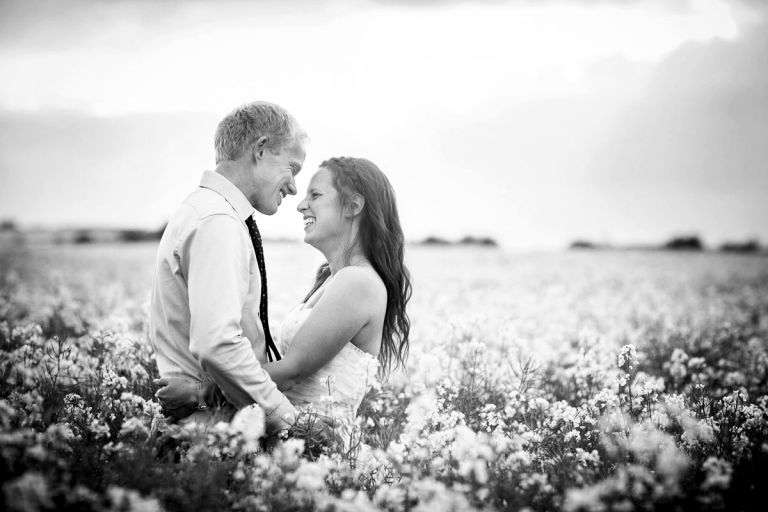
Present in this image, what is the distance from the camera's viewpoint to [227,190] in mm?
3955

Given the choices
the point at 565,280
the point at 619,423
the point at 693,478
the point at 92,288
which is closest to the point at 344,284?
the point at 619,423

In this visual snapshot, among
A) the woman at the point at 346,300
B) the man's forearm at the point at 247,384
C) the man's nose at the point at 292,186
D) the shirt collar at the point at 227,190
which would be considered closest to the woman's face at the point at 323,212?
the woman at the point at 346,300

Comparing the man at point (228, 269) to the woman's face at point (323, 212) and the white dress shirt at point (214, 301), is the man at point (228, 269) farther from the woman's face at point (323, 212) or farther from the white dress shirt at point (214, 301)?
the woman's face at point (323, 212)

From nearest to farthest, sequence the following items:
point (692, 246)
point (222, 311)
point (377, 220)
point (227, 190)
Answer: point (222, 311) < point (227, 190) < point (377, 220) < point (692, 246)

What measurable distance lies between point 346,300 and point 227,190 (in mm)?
1098

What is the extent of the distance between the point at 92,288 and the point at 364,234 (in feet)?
33.5

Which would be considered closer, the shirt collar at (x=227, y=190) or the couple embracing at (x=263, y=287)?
the couple embracing at (x=263, y=287)

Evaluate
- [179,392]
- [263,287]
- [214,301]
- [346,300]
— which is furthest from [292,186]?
[179,392]

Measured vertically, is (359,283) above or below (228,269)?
below

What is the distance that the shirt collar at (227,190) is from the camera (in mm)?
3943

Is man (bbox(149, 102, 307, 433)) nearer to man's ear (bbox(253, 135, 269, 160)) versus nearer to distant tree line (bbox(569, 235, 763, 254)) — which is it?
man's ear (bbox(253, 135, 269, 160))

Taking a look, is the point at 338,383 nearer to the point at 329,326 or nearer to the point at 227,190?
the point at 329,326

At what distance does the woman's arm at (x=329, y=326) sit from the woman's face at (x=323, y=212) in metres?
0.53

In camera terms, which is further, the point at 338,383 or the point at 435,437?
the point at 338,383
